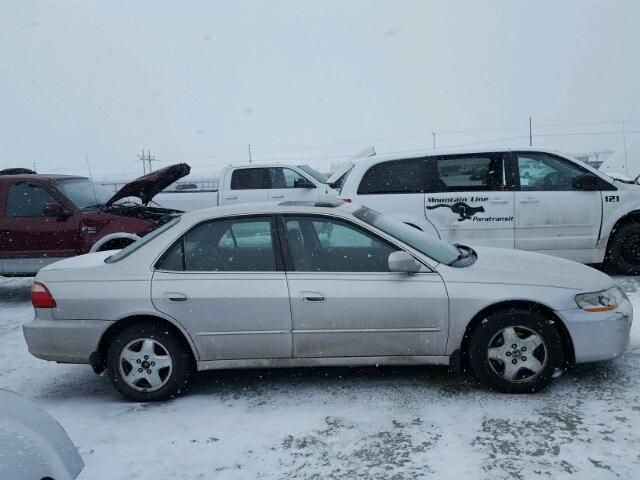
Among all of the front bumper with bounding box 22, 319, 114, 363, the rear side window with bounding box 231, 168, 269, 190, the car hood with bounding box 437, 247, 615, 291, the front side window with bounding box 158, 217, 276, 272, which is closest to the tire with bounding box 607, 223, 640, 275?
the car hood with bounding box 437, 247, 615, 291

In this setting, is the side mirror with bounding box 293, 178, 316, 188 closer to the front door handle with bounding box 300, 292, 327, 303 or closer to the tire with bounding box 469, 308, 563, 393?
the front door handle with bounding box 300, 292, 327, 303

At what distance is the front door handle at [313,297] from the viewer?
167 inches

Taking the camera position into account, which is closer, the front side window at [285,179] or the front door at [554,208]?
the front door at [554,208]

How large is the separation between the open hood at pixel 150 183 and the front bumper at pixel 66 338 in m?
3.95

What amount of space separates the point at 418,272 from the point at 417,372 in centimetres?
98

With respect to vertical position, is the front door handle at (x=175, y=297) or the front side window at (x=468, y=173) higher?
the front side window at (x=468, y=173)

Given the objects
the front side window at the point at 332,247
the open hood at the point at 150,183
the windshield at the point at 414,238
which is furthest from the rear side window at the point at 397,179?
the front side window at the point at 332,247

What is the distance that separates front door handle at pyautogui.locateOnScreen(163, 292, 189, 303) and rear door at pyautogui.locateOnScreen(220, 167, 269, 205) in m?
7.81

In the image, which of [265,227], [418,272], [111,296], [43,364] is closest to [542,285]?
[418,272]

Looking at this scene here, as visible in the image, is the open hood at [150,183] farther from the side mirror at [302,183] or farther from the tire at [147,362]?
the tire at [147,362]

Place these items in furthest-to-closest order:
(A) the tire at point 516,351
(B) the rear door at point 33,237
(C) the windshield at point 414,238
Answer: (B) the rear door at point 33,237
(C) the windshield at point 414,238
(A) the tire at point 516,351

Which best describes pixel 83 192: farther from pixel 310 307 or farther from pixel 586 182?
pixel 586 182

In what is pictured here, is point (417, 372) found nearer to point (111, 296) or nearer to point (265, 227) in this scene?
point (265, 227)

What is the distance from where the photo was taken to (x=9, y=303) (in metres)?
8.18
